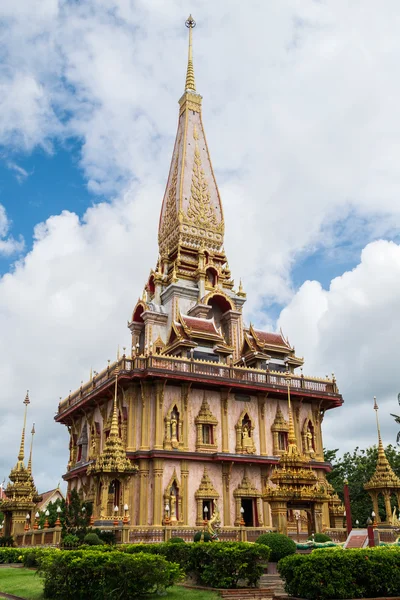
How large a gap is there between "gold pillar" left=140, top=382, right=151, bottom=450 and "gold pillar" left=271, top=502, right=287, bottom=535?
8.26 m

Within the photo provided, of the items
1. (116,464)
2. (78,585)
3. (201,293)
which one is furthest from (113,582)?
(201,293)

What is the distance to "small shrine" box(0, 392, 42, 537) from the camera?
107 feet

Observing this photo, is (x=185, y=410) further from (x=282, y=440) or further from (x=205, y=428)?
(x=282, y=440)

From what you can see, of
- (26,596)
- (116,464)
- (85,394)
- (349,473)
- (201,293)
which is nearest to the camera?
(26,596)

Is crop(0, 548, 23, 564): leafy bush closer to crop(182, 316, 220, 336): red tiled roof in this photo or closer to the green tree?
crop(182, 316, 220, 336): red tiled roof

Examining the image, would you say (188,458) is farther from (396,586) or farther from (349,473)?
(349,473)

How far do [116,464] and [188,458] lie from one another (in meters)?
5.72

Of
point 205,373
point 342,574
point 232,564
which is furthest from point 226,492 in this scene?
point 342,574

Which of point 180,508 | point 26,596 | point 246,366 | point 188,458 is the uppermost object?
point 246,366

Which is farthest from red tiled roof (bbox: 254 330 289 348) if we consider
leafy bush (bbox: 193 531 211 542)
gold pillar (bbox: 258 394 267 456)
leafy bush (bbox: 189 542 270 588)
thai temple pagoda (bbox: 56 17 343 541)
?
leafy bush (bbox: 189 542 270 588)

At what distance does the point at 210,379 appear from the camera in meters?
30.9

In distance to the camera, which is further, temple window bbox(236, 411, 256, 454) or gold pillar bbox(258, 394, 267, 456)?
gold pillar bbox(258, 394, 267, 456)

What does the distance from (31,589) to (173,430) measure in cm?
1434

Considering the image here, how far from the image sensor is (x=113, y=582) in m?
13.0
